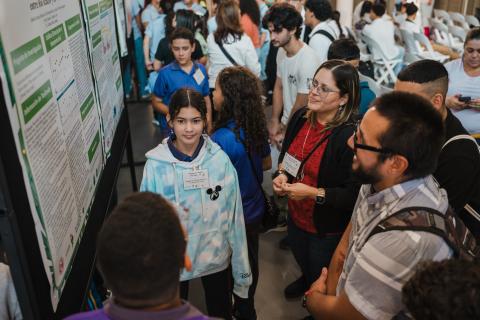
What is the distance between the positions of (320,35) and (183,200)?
2472mm

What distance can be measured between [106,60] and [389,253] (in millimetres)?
1936

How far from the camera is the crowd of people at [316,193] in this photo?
0.85 metres

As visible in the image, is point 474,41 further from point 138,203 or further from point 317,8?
point 138,203

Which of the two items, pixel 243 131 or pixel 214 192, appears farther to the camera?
pixel 243 131

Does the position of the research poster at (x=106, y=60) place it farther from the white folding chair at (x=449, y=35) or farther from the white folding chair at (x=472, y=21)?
the white folding chair at (x=472, y=21)

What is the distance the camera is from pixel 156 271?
82 centimetres

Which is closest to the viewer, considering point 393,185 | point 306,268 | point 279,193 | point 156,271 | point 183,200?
point 156,271

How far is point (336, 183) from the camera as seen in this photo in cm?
194

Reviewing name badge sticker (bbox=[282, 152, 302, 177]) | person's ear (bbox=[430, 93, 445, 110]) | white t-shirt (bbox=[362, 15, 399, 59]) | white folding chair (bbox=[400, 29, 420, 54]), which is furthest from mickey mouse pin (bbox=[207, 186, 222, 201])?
white folding chair (bbox=[400, 29, 420, 54])

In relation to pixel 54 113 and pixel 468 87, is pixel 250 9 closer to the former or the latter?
pixel 468 87

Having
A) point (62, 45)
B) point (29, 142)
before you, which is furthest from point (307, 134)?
point (29, 142)

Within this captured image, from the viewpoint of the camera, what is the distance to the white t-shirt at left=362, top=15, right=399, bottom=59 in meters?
6.26

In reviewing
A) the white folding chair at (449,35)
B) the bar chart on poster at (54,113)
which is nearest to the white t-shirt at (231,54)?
the bar chart on poster at (54,113)

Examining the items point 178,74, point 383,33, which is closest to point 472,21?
point 383,33
